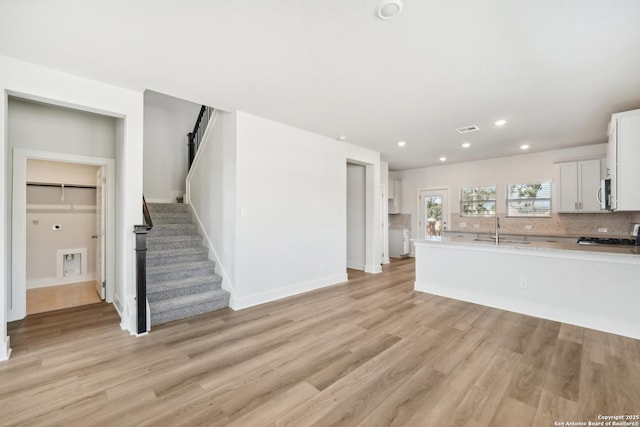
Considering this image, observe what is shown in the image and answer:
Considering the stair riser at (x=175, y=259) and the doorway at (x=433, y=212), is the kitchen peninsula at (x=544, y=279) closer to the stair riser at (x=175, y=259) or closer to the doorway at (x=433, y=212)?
the doorway at (x=433, y=212)

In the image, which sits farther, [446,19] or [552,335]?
[552,335]

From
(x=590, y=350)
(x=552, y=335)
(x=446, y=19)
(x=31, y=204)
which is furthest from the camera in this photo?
(x=31, y=204)

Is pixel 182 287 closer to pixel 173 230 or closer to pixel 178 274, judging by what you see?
pixel 178 274

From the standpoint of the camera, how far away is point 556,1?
1.79 metres

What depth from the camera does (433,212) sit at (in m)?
7.75

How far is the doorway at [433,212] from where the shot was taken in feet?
24.4

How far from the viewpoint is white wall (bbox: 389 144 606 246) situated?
19.0 ft

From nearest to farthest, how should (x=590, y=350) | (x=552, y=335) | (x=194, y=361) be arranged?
(x=194, y=361) → (x=590, y=350) → (x=552, y=335)

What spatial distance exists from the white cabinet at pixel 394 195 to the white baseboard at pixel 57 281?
23.4ft

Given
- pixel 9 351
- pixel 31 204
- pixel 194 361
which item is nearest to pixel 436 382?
pixel 194 361

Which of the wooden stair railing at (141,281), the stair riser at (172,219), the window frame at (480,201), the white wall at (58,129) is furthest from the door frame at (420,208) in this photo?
the white wall at (58,129)

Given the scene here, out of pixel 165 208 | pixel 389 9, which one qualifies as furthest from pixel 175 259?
pixel 389 9

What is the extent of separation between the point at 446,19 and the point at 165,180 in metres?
5.88

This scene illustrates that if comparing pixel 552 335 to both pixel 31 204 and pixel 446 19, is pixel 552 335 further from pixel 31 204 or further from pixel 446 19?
pixel 31 204
